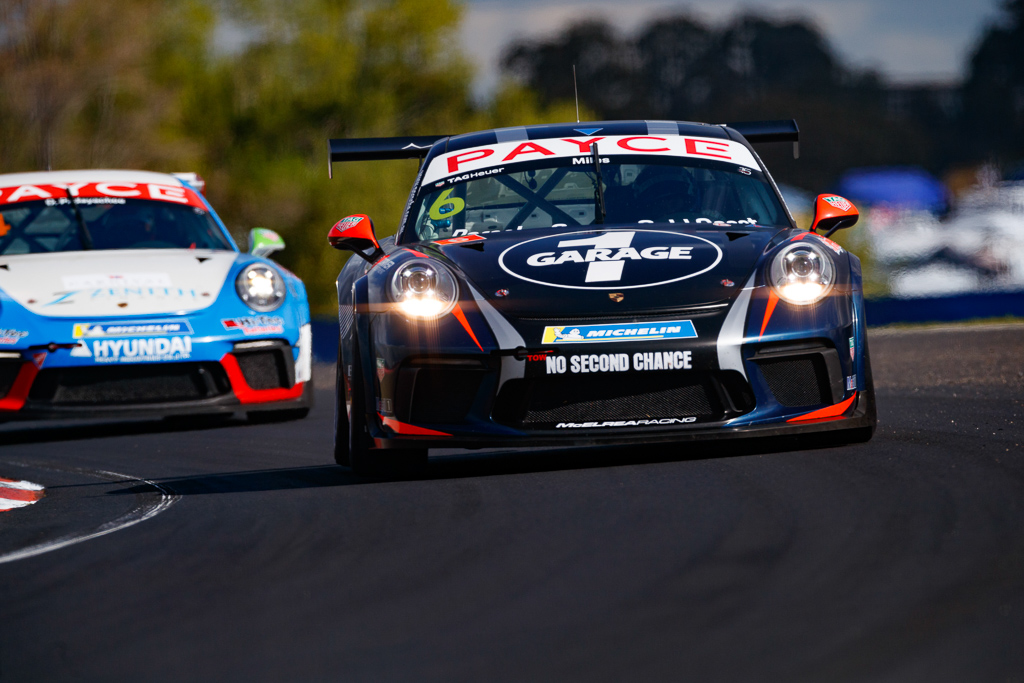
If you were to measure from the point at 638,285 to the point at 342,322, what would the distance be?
1362 millimetres

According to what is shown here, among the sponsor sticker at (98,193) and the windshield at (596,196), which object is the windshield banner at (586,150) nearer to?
the windshield at (596,196)

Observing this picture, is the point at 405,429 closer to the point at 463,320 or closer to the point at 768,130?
the point at 463,320

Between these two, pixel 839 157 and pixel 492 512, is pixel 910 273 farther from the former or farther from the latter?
pixel 839 157

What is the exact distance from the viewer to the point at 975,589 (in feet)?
10.1

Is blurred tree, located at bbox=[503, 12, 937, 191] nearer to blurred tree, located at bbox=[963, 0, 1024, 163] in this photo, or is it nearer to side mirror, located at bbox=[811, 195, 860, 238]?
blurred tree, located at bbox=[963, 0, 1024, 163]

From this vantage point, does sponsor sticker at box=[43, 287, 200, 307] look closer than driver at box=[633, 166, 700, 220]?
No

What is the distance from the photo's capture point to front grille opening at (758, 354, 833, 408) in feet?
16.4

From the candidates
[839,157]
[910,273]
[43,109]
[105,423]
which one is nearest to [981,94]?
[839,157]

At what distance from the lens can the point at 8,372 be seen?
790cm

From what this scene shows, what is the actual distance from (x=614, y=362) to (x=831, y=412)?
2.65ft

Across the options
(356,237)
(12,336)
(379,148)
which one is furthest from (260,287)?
(356,237)

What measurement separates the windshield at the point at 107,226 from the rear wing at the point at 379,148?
2271 mm

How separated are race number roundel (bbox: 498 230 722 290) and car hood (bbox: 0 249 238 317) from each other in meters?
3.38

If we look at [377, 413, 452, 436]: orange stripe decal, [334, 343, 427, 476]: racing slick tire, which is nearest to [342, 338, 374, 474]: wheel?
[334, 343, 427, 476]: racing slick tire
